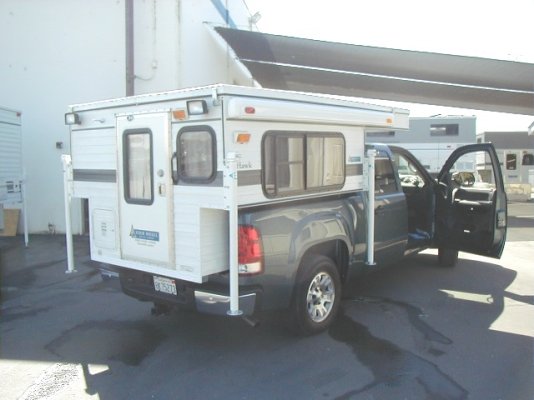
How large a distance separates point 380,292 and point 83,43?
7.96 meters

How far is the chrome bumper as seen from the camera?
3.80m

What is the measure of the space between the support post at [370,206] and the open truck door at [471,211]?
169 cm

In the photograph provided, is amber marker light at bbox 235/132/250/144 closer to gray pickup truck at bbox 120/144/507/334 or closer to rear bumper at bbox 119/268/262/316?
gray pickup truck at bbox 120/144/507/334

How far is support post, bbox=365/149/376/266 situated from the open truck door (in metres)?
1.69

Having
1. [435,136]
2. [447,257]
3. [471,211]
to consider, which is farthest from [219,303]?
[435,136]

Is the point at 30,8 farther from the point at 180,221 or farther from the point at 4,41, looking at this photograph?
the point at 180,221

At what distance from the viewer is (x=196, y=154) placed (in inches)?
156

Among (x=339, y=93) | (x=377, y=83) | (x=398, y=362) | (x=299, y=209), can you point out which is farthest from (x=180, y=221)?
(x=339, y=93)

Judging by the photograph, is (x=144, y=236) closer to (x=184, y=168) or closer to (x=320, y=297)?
(x=184, y=168)

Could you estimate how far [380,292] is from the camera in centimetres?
598

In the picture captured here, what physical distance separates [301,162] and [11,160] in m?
7.17

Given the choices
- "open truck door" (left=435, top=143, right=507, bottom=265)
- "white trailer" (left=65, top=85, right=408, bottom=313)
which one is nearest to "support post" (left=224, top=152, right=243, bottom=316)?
"white trailer" (left=65, top=85, right=408, bottom=313)

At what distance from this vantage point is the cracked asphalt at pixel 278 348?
11.8 ft

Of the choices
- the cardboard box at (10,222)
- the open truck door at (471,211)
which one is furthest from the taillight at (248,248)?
the cardboard box at (10,222)
